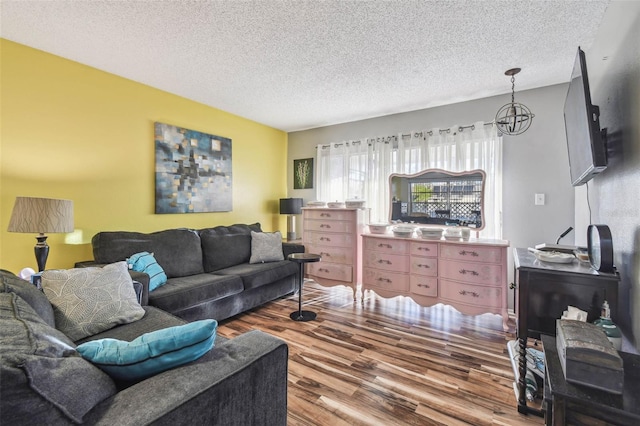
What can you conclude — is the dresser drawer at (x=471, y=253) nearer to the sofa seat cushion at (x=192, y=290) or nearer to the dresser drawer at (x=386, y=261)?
the dresser drawer at (x=386, y=261)

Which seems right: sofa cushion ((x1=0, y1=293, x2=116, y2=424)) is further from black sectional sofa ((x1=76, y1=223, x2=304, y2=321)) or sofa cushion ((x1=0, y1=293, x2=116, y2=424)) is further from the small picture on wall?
the small picture on wall

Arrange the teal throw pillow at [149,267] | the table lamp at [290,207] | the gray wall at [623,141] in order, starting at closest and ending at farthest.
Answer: the gray wall at [623,141] < the teal throw pillow at [149,267] < the table lamp at [290,207]

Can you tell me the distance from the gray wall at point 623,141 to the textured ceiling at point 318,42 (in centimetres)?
37

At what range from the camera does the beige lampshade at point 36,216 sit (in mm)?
2055

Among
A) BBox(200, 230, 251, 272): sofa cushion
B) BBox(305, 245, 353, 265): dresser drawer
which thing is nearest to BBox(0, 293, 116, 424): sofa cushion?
BBox(200, 230, 251, 272): sofa cushion

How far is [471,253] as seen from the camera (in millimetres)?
2855

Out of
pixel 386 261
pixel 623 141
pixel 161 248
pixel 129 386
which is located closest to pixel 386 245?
pixel 386 261

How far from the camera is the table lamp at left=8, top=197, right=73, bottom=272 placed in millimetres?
2057

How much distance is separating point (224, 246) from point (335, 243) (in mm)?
1376

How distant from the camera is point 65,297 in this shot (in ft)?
5.25

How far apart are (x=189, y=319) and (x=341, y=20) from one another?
2.69 metres

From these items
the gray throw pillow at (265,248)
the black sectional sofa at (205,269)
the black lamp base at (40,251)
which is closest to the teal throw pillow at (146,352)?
the black sectional sofa at (205,269)

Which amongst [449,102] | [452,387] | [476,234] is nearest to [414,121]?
[449,102]

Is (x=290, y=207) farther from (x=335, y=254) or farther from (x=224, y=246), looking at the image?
(x=224, y=246)
